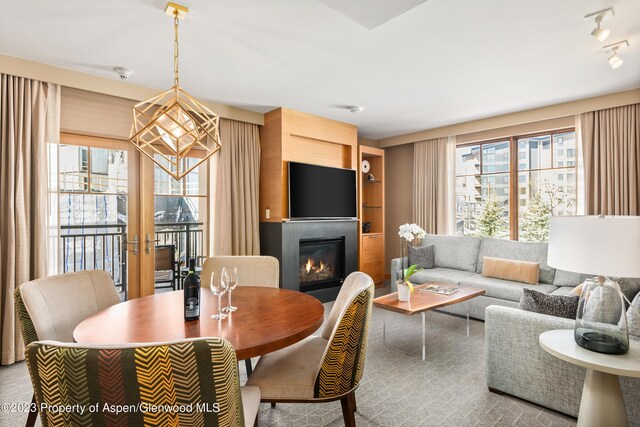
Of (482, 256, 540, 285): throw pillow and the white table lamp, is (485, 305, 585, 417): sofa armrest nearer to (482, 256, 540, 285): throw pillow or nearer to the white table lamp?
the white table lamp

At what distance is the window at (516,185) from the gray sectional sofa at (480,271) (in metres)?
0.60

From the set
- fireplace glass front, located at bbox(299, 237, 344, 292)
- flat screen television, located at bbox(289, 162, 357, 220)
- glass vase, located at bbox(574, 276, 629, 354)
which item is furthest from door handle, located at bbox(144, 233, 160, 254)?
glass vase, located at bbox(574, 276, 629, 354)

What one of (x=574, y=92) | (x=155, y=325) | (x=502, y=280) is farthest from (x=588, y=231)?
(x=574, y=92)

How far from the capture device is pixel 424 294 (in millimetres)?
3457

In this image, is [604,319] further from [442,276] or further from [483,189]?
[483,189]

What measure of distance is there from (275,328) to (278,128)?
3.30 meters

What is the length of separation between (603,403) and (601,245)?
2.48ft

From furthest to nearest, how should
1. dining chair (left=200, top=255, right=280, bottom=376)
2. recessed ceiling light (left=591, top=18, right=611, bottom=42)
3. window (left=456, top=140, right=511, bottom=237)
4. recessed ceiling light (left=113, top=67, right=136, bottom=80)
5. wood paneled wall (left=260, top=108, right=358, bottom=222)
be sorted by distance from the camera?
window (left=456, top=140, right=511, bottom=237), wood paneled wall (left=260, top=108, right=358, bottom=222), recessed ceiling light (left=113, top=67, right=136, bottom=80), dining chair (left=200, top=255, right=280, bottom=376), recessed ceiling light (left=591, top=18, right=611, bottom=42)

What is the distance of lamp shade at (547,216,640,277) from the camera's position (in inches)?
58.0

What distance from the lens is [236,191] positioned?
4.37 m

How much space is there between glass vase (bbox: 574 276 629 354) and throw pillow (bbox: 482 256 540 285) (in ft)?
7.82

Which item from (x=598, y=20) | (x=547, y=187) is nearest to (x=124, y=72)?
(x=598, y=20)

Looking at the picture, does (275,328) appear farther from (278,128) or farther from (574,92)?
(574,92)

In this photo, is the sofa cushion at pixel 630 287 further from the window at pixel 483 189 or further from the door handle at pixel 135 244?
the door handle at pixel 135 244
